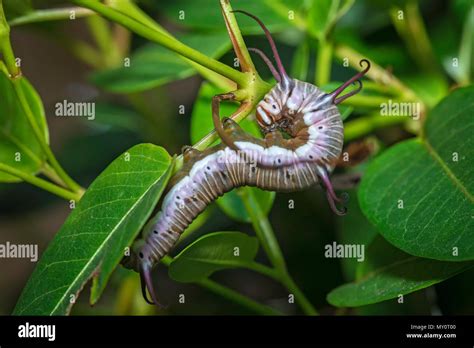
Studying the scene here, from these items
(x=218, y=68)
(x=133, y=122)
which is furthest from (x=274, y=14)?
(x=133, y=122)

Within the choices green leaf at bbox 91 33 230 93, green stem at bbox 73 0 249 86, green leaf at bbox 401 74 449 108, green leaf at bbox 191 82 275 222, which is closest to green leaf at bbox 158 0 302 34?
green leaf at bbox 91 33 230 93

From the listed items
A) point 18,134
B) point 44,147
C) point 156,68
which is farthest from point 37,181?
point 156,68

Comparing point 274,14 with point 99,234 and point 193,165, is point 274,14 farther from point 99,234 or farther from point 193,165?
point 99,234

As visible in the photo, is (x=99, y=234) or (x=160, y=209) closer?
(x=99, y=234)

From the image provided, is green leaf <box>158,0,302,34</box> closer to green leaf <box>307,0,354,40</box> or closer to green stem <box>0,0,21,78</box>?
green leaf <box>307,0,354,40</box>

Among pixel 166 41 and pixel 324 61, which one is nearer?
pixel 166 41

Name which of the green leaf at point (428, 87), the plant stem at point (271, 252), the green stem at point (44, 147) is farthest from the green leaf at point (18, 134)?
the green leaf at point (428, 87)

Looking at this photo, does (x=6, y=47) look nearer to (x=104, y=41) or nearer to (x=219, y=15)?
(x=219, y=15)
